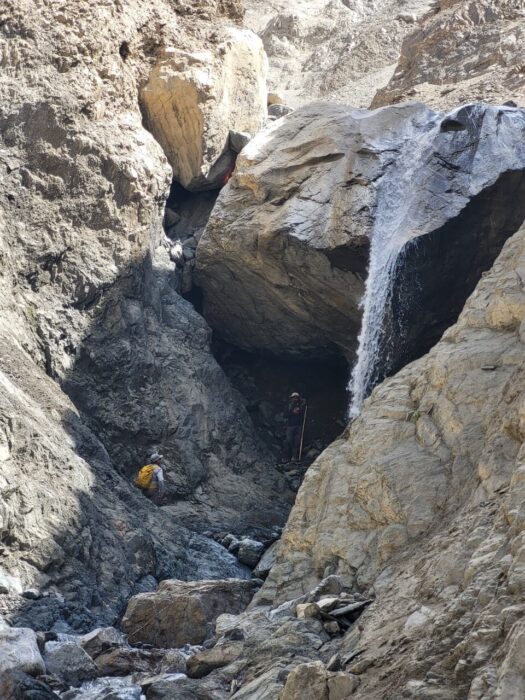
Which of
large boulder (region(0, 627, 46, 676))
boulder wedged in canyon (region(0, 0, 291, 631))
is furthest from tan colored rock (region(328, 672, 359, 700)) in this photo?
boulder wedged in canyon (region(0, 0, 291, 631))

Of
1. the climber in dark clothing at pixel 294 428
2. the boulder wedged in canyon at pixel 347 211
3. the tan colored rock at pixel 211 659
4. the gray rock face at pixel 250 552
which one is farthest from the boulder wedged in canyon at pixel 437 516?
the climber in dark clothing at pixel 294 428

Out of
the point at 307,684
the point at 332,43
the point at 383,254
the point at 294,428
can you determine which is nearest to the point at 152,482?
the point at 294,428

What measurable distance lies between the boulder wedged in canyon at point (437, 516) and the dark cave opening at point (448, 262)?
4761 millimetres

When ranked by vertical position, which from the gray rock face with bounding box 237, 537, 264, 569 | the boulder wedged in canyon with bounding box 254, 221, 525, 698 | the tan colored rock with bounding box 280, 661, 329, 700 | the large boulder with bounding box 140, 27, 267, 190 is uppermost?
the large boulder with bounding box 140, 27, 267, 190

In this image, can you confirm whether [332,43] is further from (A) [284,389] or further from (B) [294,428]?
(B) [294,428]

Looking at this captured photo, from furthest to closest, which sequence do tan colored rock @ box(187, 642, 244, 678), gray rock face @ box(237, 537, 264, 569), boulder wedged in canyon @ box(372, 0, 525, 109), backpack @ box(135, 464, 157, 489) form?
boulder wedged in canyon @ box(372, 0, 525, 109)
backpack @ box(135, 464, 157, 489)
gray rock face @ box(237, 537, 264, 569)
tan colored rock @ box(187, 642, 244, 678)

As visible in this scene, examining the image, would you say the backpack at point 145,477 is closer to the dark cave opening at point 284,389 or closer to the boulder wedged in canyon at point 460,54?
the dark cave opening at point 284,389

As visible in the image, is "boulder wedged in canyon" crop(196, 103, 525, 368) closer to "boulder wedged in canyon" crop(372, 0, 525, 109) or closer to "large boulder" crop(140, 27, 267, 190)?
"large boulder" crop(140, 27, 267, 190)

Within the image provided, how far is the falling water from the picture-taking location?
61.6 feet

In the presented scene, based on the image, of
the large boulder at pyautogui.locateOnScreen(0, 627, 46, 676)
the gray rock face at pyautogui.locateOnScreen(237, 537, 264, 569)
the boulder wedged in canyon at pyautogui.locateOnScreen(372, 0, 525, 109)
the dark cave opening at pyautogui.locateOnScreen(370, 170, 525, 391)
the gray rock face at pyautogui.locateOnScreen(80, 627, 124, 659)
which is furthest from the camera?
the boulder wedged in canyon at pyautogui.locateOnScreen(372, 0, 525, 109)

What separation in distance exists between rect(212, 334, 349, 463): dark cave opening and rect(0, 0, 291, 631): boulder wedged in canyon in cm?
135

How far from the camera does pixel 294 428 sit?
21.0 meters

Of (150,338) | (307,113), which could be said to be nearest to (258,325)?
(150,338)

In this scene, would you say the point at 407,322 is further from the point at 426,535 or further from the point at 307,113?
the point at 426,535
